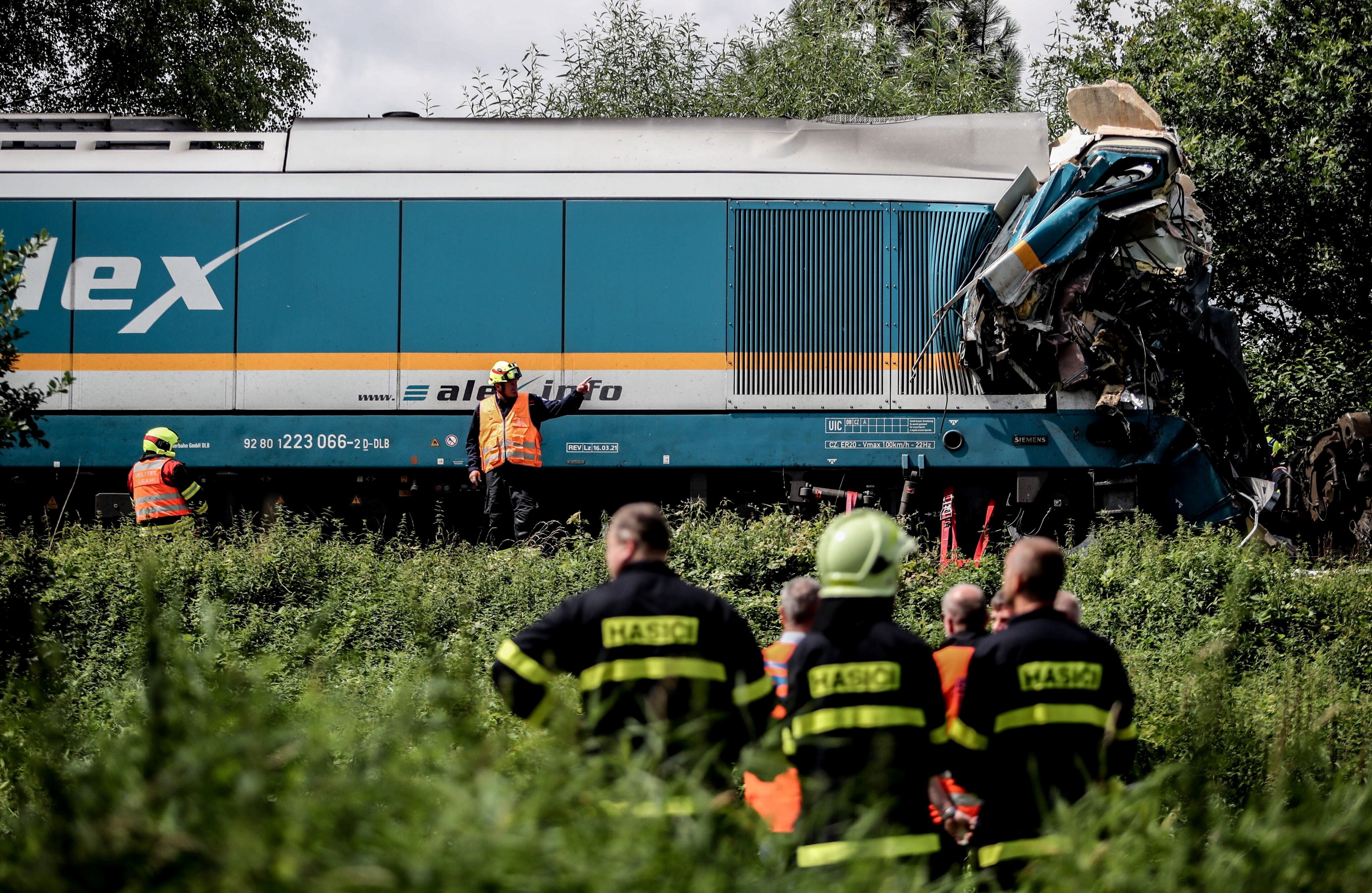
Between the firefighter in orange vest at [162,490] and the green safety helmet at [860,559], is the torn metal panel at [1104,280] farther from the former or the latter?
the firefighter in orange vest at [162,490]

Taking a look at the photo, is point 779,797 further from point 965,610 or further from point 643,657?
point 965,610

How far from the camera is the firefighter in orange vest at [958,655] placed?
3555 mm

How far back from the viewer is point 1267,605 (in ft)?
26.0

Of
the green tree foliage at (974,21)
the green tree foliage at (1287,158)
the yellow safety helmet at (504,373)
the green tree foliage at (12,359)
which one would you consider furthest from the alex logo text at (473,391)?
the green tree foliage at (974,21)

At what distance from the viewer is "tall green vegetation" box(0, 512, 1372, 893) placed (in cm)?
217

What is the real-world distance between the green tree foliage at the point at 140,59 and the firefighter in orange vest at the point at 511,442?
13.1 metres

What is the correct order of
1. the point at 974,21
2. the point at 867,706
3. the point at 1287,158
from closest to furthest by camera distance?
the point at 867,706 → the point at 1287,158 → the point at 974,21

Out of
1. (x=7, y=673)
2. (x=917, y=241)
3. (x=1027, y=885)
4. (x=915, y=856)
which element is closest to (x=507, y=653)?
(x=915, y=856)

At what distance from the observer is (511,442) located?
30.7 ft

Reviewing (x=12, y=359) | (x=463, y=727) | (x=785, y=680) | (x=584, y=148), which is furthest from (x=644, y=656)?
(x=584, y=148)

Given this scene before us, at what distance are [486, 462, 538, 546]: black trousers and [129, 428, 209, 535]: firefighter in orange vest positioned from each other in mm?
2258

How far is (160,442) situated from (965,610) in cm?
Result: 749

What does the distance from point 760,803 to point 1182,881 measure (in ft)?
3.87

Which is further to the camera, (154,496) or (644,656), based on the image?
(154,496)
